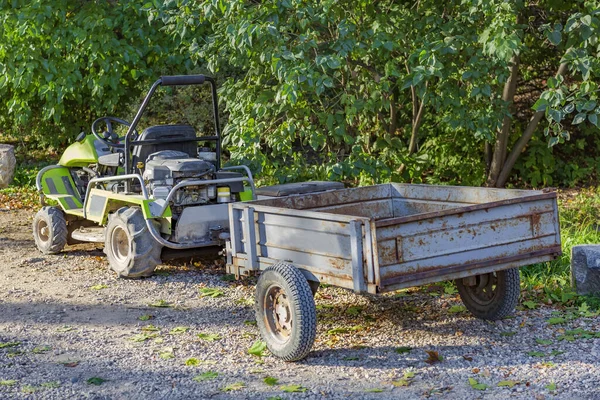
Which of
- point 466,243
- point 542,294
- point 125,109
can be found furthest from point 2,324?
point 125,109

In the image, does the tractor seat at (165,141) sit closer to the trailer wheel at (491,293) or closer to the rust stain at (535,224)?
the trailer wheel at (491,293)

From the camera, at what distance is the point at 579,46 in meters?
7.87

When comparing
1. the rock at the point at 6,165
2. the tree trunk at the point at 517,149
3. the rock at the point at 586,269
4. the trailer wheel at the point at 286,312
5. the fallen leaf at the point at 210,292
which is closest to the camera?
the trailer wheel at the point at 286,312

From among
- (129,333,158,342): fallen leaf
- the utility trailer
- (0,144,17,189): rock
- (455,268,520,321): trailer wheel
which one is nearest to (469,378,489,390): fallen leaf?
the utility trailer

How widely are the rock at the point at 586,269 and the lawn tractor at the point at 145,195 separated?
8.90 ft

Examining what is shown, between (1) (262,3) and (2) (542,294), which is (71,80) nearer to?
(1) (262,3)

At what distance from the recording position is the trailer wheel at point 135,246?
7605 millimetres

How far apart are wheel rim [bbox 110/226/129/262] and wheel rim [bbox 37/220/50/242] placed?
1.30 meters

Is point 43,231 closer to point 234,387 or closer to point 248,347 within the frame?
point 248,347

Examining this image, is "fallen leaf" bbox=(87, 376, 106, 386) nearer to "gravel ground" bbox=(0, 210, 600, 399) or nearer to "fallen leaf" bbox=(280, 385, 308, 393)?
"gravel ground" bbox=(0, 210, 600, 399)

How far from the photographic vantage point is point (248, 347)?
5.86 m

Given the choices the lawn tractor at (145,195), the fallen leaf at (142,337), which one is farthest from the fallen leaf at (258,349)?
the lawn tractor at (145,195)

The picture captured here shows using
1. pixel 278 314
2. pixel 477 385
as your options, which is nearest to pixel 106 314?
pixel 278 314

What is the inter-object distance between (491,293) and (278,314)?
1557 millimetres
